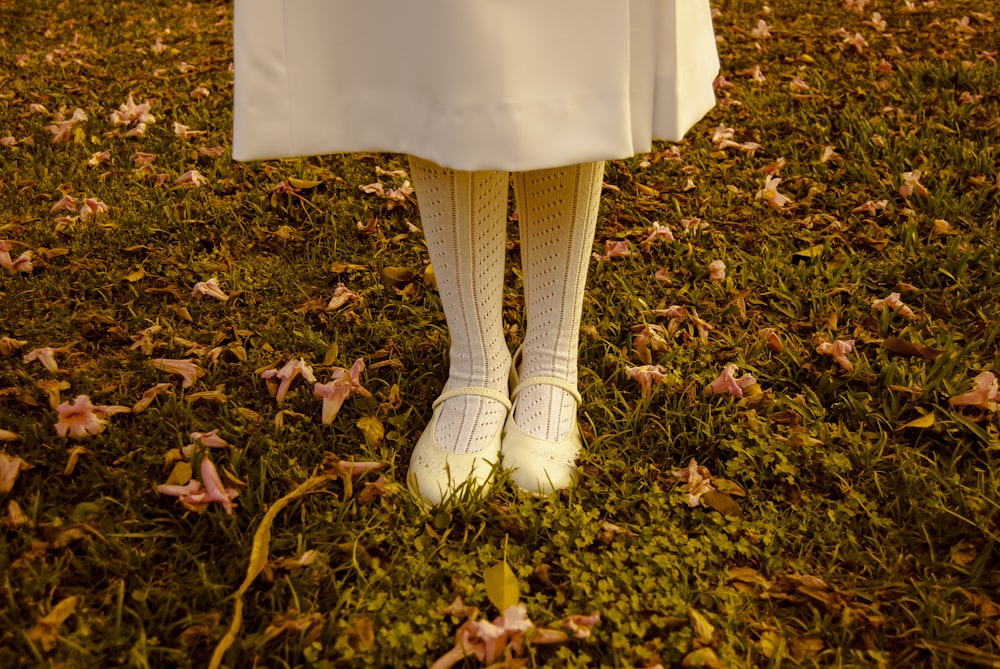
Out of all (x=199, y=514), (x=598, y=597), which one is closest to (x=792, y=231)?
(x=598, y=597)

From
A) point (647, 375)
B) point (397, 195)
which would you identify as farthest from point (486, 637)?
point (397, 195)

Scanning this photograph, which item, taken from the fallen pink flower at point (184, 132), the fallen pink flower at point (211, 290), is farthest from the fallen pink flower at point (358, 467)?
the fallen pink flower at point (184, 132)

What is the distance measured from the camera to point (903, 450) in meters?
1.72

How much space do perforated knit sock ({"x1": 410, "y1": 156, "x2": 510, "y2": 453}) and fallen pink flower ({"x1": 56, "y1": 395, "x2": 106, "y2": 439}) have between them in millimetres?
714

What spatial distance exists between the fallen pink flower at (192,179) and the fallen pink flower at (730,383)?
197cm

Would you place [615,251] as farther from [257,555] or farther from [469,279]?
[257,555]

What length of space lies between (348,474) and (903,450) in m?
1.20

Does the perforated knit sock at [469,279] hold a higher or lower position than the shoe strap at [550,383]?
higher

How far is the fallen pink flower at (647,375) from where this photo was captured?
6.15 feet

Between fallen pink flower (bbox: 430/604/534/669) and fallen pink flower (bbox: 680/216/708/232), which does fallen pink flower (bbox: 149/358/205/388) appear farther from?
fallen pink flower (bbox: 680/216/708/232)

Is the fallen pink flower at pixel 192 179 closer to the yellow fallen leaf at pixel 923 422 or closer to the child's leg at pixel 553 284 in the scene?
the child's leg at pixel 553 284

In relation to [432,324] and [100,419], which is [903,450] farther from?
[100,419]

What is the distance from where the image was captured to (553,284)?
5.46ft

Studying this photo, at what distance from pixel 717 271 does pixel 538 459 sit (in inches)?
39.4
